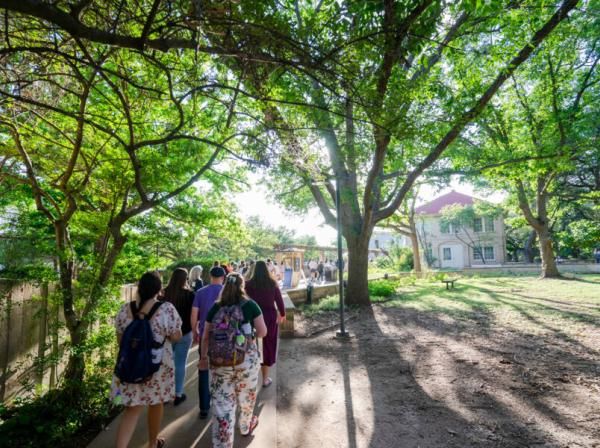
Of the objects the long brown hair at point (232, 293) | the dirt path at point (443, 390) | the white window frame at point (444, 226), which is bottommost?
the dirt path at point (443, 390)

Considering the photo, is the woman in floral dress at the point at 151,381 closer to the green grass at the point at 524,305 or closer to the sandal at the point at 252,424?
the sandal at the point at 252,424

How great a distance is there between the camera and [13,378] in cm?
396

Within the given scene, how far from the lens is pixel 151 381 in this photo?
2986mm

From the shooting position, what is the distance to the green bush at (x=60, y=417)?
10.7 ft

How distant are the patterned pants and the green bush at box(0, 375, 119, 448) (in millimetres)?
1616

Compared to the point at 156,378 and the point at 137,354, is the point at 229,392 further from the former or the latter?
the point at 137,354

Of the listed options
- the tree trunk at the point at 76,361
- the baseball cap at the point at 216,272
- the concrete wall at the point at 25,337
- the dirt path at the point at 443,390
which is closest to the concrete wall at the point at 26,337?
the concrete wall at the point at 25,337

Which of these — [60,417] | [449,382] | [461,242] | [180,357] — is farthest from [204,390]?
[461,242]

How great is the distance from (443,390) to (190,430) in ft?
11.0

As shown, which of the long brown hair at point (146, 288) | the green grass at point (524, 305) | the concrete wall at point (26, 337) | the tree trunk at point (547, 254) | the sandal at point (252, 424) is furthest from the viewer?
the tree trunk at point (547, 254)

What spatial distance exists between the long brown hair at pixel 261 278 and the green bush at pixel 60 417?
2.17 meters

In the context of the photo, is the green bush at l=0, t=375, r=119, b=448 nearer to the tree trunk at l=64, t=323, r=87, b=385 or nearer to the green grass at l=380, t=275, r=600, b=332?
the tree trunk at l=64, t=323, r=87, b=385

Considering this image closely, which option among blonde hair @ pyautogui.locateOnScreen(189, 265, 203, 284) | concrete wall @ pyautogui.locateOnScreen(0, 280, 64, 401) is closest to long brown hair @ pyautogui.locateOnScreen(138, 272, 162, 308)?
concrete wall @ pyautogui.locateOnScreen(0, 280, 64, 401)

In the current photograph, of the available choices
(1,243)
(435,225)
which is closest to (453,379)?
(1,243)
